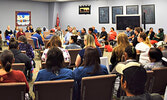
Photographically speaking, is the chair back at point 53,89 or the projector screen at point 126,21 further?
the projector screen at point 126,21

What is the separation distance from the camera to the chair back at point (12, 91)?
113 inches

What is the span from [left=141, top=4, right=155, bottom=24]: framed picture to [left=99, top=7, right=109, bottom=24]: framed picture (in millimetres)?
3010

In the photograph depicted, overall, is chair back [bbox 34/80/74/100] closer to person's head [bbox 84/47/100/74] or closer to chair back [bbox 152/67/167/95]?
person's head [bbox 84/47/100/74]

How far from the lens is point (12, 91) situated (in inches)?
115

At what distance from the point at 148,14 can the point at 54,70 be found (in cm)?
1424

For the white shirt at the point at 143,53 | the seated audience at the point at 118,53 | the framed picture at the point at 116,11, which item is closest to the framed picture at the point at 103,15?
the framed picture at the point at 116,11

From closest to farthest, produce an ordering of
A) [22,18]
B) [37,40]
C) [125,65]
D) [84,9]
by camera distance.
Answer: [125,65], [37,40], [84,9], [22,18]

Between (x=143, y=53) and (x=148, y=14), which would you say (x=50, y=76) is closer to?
(x=143, y=53)

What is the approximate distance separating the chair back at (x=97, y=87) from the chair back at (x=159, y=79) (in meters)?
0.88

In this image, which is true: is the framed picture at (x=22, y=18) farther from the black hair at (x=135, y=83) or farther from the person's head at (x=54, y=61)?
the black hair at (x=135, y=83)

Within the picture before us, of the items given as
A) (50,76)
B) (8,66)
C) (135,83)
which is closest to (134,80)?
(135,83)

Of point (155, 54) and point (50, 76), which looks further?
point (155, 54)

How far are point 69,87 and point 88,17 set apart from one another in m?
16.9

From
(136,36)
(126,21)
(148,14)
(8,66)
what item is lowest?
(8,66)
